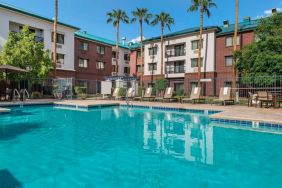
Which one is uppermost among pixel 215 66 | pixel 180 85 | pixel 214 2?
pixel 214 2

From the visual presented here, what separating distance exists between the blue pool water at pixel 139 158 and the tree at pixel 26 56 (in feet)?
40.5

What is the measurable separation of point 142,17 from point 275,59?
19348 millimetres

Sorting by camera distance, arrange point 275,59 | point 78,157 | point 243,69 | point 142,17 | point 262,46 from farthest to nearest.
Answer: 1. point 142,17
2. point 243,69
3. point 262,46
4. point 275,59
5. point 78,157

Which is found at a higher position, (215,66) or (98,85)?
(215,66)

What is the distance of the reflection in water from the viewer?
5332 mm

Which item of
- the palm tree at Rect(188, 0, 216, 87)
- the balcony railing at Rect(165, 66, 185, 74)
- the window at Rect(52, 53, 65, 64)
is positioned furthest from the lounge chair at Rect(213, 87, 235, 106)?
the window at Rect(52, 53, 65, 64)

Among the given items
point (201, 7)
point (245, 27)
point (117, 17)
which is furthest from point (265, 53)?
point (117, 17)

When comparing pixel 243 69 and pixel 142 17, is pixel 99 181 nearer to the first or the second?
pixel 243 69

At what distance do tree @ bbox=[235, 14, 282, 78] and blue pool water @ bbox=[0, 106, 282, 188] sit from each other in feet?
34.6

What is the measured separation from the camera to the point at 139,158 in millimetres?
5020

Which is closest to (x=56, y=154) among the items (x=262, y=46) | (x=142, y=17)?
(x=262, y=46)

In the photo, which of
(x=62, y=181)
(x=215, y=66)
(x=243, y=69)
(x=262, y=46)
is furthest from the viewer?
(x=215, y=66)

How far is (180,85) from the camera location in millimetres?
30516

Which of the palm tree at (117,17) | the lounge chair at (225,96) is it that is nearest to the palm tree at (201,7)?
the lounge chair at (225,96)
